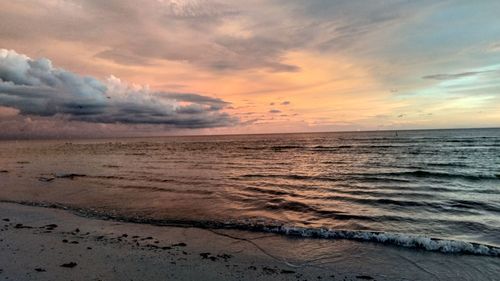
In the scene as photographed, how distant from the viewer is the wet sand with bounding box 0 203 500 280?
267 inches

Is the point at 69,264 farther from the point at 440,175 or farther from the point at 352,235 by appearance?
the point at 440,175

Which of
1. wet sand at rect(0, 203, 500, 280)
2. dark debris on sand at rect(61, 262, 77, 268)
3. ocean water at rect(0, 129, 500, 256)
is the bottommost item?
ocean water at rect(0, 129, 500, 256)

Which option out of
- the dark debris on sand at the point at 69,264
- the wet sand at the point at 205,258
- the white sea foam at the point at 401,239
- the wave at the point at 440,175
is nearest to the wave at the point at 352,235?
the white sea foam at the point at 401,239

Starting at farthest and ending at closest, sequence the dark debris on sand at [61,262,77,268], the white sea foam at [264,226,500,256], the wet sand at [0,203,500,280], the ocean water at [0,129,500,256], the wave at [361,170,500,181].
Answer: the wave at [361,170,500,181] < the ocean water at [0,129,500,256] < the white sea foam at [264,226,500,256] < the dark debris on sand at [61,262,77,268] < the wet sand at [0,203,500,280]

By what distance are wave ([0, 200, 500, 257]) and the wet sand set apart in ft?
1.23

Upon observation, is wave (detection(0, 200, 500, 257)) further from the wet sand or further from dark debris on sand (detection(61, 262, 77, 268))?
dark debris on sand (detection(61, 262, 77, 268))

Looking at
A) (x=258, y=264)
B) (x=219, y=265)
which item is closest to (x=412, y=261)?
(x=258, y=264)

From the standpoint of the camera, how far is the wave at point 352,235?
8.35 meters

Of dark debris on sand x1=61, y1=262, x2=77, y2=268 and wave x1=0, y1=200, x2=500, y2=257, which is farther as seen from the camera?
wave x1=0, y1=200, x2=500, y2=257

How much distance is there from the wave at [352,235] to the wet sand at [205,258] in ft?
1.23

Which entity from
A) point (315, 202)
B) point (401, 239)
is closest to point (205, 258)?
point (401, 239)

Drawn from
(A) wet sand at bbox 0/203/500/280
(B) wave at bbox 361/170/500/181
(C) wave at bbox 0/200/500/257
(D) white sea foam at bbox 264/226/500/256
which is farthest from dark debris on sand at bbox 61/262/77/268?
(B) wave at bbox 361/170/500/181

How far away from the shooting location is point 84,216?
40.0ft

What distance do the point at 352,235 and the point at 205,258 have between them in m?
4.79
